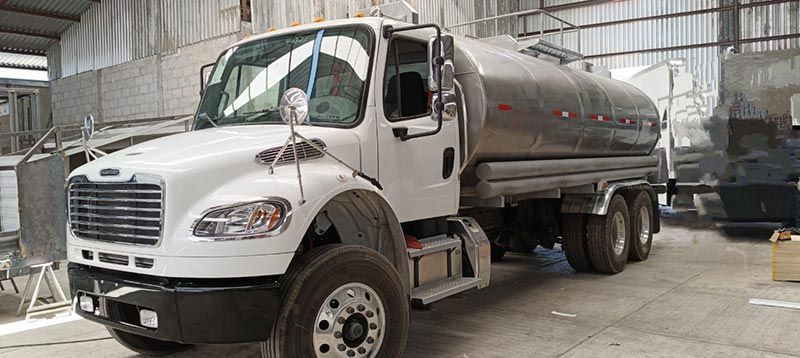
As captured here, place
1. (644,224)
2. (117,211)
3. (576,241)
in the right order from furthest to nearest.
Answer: (644,224), (576,241), (117,211)

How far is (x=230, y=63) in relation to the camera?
16.6 ft

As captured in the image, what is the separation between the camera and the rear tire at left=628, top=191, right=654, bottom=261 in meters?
8.69

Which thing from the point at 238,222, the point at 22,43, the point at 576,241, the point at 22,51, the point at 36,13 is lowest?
the point at 576,241

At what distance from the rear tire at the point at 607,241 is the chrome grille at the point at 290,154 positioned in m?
4.81

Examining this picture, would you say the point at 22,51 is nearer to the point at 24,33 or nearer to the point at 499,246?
the point at 24,33

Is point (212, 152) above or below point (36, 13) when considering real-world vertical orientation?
below

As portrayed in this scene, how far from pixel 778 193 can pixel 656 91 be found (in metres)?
3.61

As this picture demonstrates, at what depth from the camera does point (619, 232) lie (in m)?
8.37

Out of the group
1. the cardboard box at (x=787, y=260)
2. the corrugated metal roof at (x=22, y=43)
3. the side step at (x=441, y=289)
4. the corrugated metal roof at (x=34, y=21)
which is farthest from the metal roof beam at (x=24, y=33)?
the cardboard box at (x=787, y=260)

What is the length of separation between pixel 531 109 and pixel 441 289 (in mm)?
2095

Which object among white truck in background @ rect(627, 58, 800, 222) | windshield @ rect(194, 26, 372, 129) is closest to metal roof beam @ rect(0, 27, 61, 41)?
windshield @ rect(194, 26, 372, 129)

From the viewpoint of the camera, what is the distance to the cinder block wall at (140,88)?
15047mm

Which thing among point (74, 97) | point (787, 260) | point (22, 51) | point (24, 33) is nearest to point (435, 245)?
point (787, 260)

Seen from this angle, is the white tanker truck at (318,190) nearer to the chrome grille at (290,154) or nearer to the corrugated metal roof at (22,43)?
the chrome grille at (290,154)
